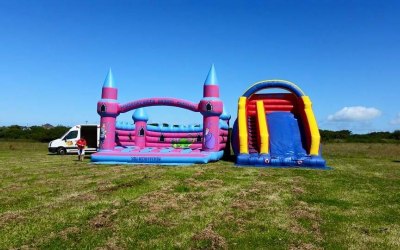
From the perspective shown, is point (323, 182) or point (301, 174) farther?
point (301, 174)

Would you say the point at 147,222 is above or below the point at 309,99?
below

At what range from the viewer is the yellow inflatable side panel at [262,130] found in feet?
53.5

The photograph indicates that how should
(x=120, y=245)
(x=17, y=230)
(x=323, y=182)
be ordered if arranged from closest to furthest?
(x=120, y=245) → (x=17, y=230) → (x=323, y=182)

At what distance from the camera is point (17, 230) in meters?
6.15

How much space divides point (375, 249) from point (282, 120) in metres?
13.6

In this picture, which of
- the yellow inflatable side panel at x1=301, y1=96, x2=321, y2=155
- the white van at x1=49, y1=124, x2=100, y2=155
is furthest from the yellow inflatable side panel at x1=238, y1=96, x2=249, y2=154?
the white van at x1=49, y1=124, x2=100, y2=155

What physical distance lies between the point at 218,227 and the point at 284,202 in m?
2.56

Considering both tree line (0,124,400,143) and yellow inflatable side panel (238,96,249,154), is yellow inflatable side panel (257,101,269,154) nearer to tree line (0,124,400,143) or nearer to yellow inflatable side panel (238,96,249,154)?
yellow inflatable side panel (238,96,249,154)

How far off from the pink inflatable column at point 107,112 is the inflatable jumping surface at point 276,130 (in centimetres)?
632

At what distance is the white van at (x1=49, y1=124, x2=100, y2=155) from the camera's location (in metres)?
24.5

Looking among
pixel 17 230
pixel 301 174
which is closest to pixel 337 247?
pixel 17 230

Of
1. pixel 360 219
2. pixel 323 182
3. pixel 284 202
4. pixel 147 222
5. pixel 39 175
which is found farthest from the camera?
pixel 39 175

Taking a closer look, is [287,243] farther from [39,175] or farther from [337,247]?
[39,175]

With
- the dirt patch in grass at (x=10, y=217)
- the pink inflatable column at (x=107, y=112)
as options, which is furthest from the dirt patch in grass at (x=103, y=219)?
the pink inflatable column at (x=107, y=112)
